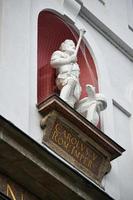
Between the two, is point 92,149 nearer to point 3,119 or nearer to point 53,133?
point 53,133

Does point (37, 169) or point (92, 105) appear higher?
point (92, 105)

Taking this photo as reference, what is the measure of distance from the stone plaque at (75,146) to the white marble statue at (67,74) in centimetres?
38

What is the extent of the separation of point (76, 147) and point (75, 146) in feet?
0.07

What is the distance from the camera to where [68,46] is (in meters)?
10.6

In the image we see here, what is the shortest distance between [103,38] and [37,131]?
2492 millimetres

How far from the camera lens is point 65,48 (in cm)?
1059

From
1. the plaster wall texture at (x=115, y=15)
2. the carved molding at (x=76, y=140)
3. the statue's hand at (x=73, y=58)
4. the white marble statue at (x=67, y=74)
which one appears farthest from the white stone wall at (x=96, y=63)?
the statue's hand at (x=73, y=58)

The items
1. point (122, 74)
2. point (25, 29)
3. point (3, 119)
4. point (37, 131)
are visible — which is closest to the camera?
point (3, 119)

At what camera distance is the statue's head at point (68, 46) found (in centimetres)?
1055

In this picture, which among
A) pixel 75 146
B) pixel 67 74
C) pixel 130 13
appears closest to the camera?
pixel 75 146

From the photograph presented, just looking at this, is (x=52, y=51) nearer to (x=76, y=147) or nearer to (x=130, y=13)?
(x=76, y=147)

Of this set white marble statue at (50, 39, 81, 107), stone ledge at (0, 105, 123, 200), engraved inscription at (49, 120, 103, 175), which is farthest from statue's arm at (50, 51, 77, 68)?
stone ledge at (0, 105, 123, 200)

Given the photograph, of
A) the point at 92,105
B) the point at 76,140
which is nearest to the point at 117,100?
the point at 92,105

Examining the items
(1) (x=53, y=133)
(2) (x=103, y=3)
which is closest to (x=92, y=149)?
(1) (x=53, y=133)
